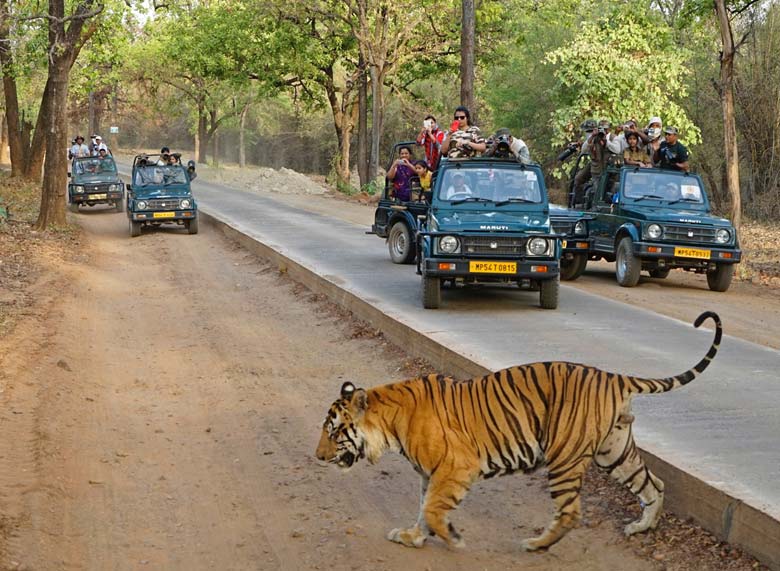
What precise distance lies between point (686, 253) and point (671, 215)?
68 centimetres

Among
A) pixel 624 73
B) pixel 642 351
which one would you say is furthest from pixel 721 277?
pixel 624 73

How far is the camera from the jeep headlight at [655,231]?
16.0m

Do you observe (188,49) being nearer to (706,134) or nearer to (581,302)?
(706,134)

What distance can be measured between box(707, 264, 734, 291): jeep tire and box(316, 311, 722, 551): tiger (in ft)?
36.7

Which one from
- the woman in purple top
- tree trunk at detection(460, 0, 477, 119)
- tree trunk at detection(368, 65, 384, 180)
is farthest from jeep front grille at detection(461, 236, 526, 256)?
tree trunk at detection(368, 65, 384, 180)

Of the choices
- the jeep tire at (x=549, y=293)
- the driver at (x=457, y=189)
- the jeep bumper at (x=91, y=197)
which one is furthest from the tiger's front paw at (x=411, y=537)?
the jeep bumper at (x=91, y=197)

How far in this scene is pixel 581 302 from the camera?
47.0 ft

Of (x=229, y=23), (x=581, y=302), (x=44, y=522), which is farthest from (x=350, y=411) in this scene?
(x=229, y=23)

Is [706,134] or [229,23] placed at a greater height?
[229,23]

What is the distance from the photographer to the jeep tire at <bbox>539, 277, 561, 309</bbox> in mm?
13195

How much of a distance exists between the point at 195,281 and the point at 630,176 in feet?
25.0

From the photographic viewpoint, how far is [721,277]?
16406mm

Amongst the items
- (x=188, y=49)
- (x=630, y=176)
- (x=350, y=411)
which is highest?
(x=188, y=49)

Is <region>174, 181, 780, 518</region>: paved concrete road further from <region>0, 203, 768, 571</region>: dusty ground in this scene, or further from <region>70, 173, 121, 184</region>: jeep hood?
<region>70, 173, 121, 184</region>: jeep hood
